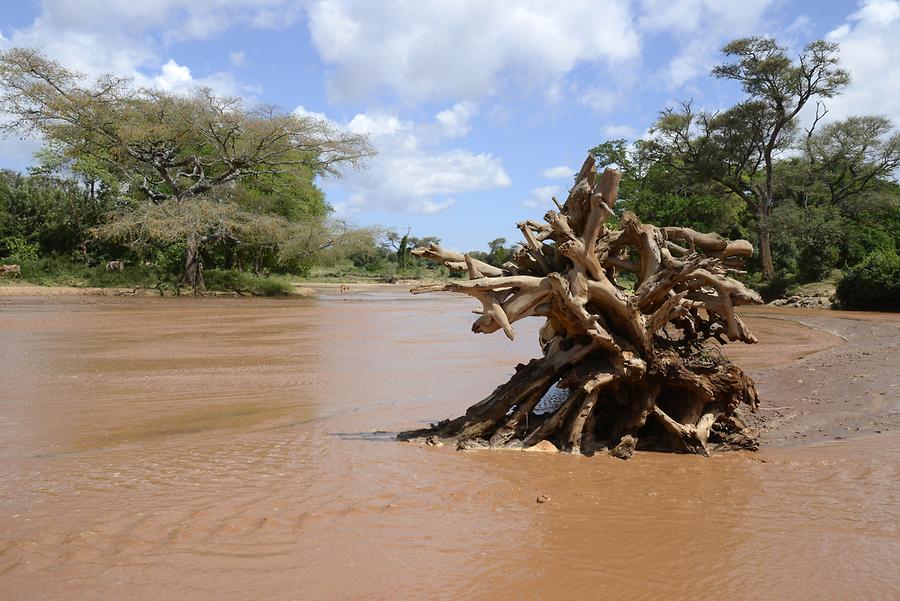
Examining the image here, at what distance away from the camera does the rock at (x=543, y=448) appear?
576 cm

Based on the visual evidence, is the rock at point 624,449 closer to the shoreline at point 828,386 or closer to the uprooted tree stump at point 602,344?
the uprooted tree stump at point 602,344

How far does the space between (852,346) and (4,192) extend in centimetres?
3916

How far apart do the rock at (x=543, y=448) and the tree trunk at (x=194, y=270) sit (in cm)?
2848

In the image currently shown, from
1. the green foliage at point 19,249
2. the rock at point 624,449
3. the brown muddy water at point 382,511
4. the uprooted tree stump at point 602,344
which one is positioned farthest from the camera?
the green foliage at point 19,249

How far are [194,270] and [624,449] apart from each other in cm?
3004

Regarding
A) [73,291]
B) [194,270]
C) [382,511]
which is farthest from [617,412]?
[194,270]

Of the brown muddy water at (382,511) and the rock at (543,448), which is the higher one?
the rock at (543,448)

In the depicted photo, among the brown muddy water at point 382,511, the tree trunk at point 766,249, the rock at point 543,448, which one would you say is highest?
the tree trunk at point 766,249

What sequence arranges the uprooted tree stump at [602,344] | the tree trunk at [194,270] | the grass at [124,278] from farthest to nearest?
the tree trunk at [194,270]
the grass at [124,278]
the uprooted tree stump at [602,344]

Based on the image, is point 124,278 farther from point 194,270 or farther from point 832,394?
point 832,394

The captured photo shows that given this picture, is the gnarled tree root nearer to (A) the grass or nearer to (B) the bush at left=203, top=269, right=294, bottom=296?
(A) the grass

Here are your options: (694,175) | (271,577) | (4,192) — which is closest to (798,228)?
(694,175)

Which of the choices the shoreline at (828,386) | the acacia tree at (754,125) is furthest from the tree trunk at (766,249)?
the shoreline at (828,386)

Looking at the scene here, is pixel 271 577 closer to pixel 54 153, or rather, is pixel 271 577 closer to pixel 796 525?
pixel 796 525
